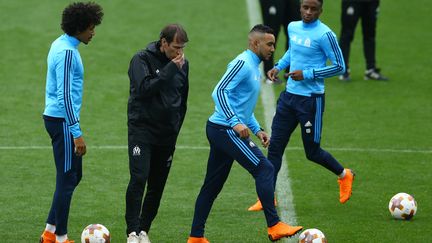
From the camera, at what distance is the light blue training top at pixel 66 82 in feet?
30.1

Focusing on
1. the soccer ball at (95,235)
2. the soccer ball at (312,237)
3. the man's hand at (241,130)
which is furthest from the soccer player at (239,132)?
the soccer ball at (95,235)

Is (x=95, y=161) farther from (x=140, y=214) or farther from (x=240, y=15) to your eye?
(x=240, y=15)

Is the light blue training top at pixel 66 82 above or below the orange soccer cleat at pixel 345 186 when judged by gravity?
above

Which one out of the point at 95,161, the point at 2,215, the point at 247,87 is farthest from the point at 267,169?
the point at 95,161

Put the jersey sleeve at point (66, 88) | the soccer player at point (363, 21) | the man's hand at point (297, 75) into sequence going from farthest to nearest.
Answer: the soccer player at point (363, 21), the man's hand at point (297, 75), the jersey sleeve at point (66, 88)

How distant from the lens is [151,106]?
31.4ft

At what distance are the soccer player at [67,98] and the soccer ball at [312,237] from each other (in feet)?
7.35

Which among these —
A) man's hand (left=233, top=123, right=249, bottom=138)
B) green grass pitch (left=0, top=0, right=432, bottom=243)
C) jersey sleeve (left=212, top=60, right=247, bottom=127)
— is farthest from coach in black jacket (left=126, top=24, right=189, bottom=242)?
green grass pitch (left=0, top=0, right=432, bottom=243)

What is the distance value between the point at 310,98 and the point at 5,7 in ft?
42.0

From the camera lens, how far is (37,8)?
22484mm

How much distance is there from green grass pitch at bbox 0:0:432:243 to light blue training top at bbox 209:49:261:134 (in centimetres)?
130

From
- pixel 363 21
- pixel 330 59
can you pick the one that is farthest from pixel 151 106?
pixel 363 21

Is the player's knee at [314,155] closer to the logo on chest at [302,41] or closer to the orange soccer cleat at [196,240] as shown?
the logo on chest at [302,41]

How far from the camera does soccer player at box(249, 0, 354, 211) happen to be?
36.6ft
